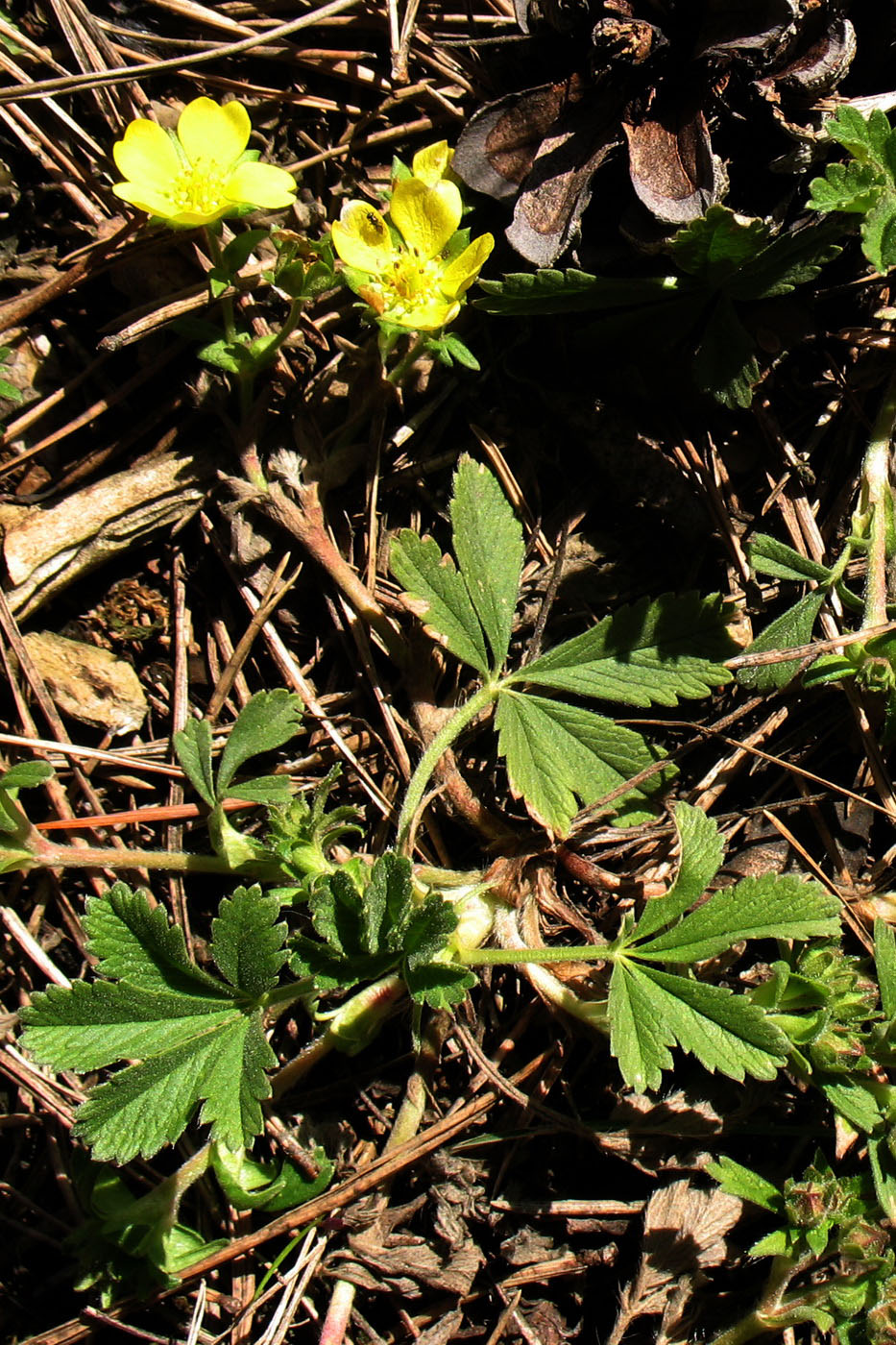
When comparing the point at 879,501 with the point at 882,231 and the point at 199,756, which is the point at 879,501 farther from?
the point at 199,756

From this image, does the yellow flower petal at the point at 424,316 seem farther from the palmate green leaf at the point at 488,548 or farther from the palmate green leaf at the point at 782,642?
the palmate green leaf at the point at 782,642

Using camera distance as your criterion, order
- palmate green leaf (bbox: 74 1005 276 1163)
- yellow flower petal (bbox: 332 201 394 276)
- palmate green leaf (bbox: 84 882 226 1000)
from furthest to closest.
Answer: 1. yellow flower petal (bbox: 332 201 394 276)
2. palmate green leaf (bbox: 84 882 226 1000)
3. palmate green leaf (bbox: 74 1005 276 1163)

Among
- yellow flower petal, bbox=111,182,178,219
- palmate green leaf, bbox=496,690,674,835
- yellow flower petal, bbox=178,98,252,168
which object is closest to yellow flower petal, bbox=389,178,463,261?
yellow flower petal, bbox=178,98,252,168

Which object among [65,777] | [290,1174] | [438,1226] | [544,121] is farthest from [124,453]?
[438,1226]

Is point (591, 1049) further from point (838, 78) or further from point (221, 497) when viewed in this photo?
point (838, 78)

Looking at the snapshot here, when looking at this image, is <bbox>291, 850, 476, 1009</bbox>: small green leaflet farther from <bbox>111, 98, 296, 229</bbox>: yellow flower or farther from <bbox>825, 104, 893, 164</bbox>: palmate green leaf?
<bbox>825, 104, 893, 164</bbox>: palmate green leaf

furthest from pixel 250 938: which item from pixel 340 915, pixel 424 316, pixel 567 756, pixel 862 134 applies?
pixel 862 134
